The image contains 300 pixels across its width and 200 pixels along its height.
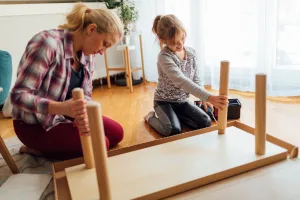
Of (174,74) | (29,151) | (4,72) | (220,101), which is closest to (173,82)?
(174,74)

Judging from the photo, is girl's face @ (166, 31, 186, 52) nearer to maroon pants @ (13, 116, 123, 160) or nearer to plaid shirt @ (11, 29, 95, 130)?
plaid shirt @ (11, 29, 95, 130)

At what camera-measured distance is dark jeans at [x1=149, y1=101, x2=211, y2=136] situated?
1512 millimetres

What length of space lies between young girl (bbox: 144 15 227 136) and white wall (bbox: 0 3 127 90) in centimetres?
99

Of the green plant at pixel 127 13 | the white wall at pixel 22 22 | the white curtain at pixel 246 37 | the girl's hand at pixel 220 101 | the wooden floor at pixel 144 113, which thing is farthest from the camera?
the green plant at pixel 127 13

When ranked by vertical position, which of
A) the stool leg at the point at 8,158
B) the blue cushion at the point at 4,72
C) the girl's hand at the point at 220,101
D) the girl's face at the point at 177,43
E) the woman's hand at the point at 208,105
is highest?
the girl's face at the point at 177,43

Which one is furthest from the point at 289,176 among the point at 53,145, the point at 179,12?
the point at 179,12

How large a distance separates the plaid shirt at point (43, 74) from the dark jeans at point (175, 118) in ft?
1.56

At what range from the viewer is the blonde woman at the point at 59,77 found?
1.02m

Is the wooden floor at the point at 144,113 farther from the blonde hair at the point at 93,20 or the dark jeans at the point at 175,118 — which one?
the blonde hair at the point at 93,20

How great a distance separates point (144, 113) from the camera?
189 centimetres

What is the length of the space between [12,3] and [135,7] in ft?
3.24

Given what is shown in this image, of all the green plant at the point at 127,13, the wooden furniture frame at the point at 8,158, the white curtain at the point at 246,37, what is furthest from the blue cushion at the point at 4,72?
the green plant at the point at 127,13

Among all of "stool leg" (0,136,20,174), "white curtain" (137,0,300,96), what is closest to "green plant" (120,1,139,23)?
"white curtain" (137,0,300,96)

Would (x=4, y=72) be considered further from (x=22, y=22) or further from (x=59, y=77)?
(x=22, y=22)
